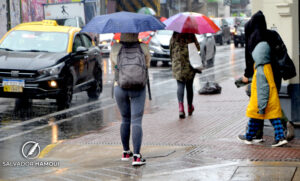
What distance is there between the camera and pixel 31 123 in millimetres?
11742

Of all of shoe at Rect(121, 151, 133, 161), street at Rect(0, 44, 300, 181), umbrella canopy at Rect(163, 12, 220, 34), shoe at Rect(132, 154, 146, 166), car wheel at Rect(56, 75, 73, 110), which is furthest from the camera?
car wheel at Rect(56, 75, 73, 110)

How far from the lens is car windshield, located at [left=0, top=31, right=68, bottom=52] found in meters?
14.1

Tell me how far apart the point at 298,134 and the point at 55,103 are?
23.2 feet

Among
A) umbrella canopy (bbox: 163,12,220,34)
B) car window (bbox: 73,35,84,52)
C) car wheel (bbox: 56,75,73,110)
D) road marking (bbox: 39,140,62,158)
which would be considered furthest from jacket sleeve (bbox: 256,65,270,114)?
car window (bbox: 73,35,84,52)

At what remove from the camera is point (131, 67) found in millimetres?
7527

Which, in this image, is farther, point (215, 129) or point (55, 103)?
point (55, 103)

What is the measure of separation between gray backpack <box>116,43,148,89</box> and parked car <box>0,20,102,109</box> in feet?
18.5

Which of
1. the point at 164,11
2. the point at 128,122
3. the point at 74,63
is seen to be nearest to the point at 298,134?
the point at 128,122

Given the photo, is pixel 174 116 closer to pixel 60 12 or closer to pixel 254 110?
pixel 254 110

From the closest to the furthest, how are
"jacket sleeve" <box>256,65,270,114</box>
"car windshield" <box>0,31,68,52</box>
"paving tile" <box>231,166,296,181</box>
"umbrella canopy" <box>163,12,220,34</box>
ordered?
"paving tile" <box>231,166,296,181</box>, "jacket sleeve" <box>256,65,270,114</box>, "umbrella canopy" <box>163,12,220,34</box>, "car windshield" <box>0,31,68,52</box>

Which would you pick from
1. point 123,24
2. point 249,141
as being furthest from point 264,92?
point 123,24

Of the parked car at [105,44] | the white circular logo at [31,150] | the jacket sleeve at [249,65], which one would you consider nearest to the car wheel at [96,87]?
the white circular logo at [31,150]

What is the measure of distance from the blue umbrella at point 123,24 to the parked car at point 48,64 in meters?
5.38

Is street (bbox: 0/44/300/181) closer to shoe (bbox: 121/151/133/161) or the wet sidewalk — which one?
the wet sidewalk
